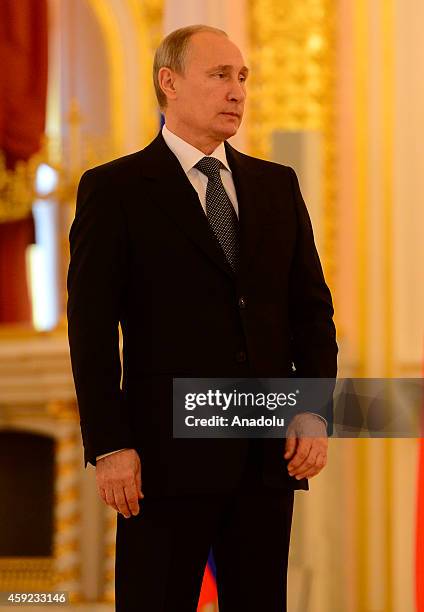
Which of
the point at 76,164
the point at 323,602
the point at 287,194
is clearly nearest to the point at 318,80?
the point at 76,164

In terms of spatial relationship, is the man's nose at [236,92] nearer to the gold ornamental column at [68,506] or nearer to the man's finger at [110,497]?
the man's finger at [110,497]

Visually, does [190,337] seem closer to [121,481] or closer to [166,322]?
[166,322]

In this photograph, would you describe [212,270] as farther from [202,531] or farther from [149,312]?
[202,531]

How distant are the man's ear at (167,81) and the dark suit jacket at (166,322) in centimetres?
13

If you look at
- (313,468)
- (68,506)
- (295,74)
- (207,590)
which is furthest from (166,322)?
(68,506)

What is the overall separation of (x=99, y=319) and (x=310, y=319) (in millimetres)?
310

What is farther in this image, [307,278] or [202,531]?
[307,278]

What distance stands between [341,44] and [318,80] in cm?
17

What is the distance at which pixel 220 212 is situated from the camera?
1486 mm

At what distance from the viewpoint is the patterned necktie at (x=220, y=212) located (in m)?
1.47

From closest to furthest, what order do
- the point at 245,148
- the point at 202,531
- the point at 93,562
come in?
the point at 202,531, the point at 245,148, the point at 93,562

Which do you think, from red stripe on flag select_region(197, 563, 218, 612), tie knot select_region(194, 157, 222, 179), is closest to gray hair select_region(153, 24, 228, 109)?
tie knot select_region(194, 157, 222, 179)

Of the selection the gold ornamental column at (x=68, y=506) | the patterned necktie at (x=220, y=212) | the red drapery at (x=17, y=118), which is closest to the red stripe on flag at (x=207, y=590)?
the patterned necktie at (x=220, y=212)

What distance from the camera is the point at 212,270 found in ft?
4.72
